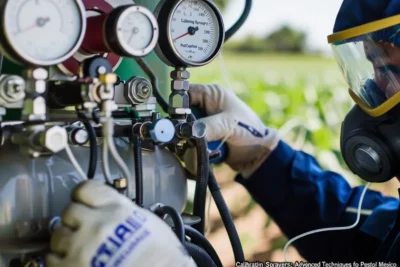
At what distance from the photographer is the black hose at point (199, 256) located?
2.75ft

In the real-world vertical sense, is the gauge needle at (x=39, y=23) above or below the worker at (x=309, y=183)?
above

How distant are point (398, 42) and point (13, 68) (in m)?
0.72

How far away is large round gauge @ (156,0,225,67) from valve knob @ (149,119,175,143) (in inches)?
4.3

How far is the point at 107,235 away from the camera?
604 millimetres

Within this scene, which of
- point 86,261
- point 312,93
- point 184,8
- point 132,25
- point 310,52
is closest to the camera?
point 86,261

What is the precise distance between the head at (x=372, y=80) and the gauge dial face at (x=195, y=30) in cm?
33

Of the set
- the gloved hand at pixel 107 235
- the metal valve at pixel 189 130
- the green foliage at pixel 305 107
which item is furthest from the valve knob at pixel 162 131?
the green foliage at pixel 305 107

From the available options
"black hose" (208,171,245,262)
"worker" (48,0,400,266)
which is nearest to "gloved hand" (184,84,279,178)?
"worker" (48,0,400,266)

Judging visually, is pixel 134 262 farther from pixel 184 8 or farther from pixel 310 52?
pixel 310 52

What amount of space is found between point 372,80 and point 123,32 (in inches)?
25.0

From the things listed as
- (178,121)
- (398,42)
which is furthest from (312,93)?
(178,121)

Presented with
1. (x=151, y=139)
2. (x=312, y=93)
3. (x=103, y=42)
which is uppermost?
(x=103, y=42)

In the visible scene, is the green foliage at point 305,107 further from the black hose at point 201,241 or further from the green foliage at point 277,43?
the green foliage at point 277,43

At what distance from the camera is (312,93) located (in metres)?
3.47
